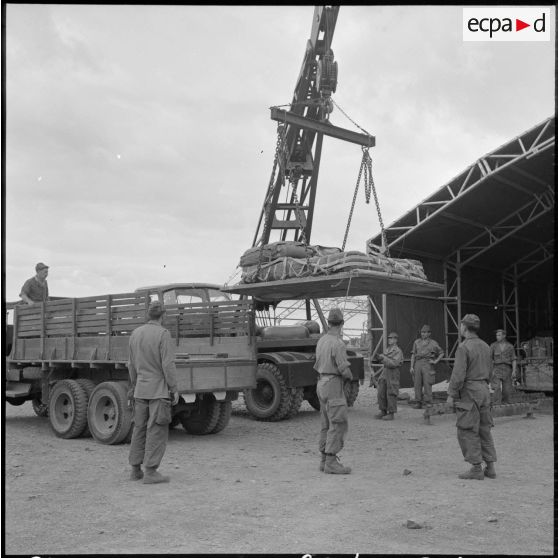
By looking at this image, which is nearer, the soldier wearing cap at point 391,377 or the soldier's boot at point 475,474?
the soldier's boot at point 475,474

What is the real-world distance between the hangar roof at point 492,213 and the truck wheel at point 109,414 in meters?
11.3

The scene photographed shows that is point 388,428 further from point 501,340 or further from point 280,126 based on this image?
point 280,126

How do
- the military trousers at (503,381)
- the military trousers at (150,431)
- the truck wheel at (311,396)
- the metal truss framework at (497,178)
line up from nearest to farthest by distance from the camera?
the military trousers at (150,431) → the truck wheel at (311,396) → the military trousers at (503,381) → the metal truss framework at (497,178)

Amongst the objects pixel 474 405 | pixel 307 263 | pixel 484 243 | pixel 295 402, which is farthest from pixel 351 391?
pixel 484 243

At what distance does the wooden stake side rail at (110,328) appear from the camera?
9.34 m

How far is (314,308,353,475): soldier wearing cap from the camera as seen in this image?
7.27 metres

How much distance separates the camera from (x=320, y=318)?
13.2 metres

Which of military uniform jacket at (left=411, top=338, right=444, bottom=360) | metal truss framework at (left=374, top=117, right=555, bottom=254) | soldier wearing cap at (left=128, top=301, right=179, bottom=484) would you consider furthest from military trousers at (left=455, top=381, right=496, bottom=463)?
metal truss framework at (left=374, top=117, right=555, bottom=254)

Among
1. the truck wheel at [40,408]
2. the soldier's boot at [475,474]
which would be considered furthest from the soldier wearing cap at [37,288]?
the soldier's boot at [475,474]

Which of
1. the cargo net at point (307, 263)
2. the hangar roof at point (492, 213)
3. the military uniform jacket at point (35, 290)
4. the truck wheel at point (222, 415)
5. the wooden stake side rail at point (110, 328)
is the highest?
the hangar roof at point (492, 213)

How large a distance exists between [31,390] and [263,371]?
12.7 feet

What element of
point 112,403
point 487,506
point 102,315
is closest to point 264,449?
point 112,403

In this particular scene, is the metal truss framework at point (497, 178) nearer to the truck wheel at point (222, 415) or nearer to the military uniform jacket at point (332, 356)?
the truck wheel at point (222, 415)

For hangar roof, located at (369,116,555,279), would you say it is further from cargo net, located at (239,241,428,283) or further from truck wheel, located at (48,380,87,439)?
truck wheel, located at (48,380,87,439)
